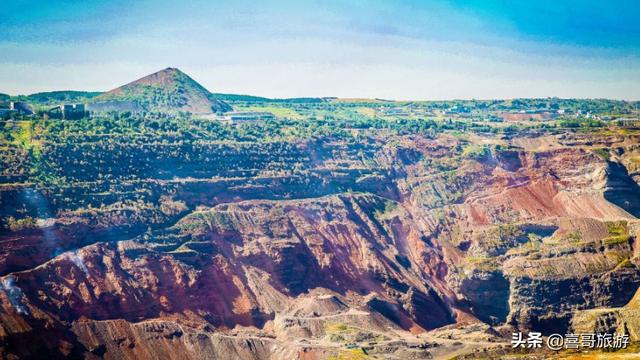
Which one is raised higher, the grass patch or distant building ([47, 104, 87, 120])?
distant building ([47, 104, 87, 120])

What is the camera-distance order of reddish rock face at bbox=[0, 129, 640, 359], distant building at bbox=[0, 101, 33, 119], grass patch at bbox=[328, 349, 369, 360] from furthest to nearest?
distant building at bbox=[0, 101, 33, 119] → reddish rock face at bbox=[0, 129, 640, 359] → grass patch at bbox=[328, 349, 369, 360]

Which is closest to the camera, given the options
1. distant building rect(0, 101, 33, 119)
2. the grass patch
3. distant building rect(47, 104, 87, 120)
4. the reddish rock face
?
the grass patch

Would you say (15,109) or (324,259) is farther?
(15,109)

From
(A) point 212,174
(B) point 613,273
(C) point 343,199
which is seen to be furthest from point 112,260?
(B) point 613,273

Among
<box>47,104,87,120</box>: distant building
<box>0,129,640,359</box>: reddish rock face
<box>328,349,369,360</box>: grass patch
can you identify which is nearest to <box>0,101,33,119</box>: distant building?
<box>47,104,87,120</box>: distant building

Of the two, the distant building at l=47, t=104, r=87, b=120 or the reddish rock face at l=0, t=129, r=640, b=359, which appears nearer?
the reddish rock face at l=0, t=129, r=640, b=359

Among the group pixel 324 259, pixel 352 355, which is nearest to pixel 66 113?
pixel 324 259

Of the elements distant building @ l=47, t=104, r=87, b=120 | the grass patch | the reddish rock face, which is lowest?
the grass patch

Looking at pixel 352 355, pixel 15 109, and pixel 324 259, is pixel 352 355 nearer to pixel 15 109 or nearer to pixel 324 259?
A: pixel 324 259

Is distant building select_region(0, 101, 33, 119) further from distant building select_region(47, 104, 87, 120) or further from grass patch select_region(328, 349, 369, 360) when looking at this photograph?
grass patch select_region(328, 349, 369, 360)
